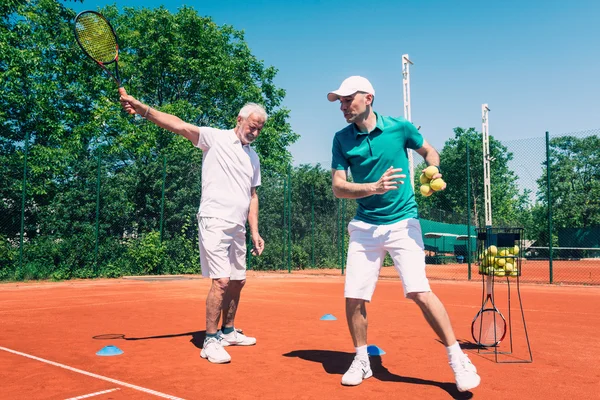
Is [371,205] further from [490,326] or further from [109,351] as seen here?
[109,351]

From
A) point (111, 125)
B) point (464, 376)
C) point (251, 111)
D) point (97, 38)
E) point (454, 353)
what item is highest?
point (111, 125)

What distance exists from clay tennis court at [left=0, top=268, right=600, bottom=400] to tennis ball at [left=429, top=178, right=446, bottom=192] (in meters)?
1.46

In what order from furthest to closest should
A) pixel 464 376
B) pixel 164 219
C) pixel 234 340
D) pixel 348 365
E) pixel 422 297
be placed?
pixel 164 219, pixel 234 340, pixel 348 365, pixel 422 297, pixel 464 376

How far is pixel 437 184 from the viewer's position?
379 centimetres

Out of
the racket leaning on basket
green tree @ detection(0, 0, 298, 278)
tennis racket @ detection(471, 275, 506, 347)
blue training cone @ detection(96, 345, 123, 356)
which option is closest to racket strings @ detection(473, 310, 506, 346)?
tennis racket @ detection(471, 275, 506, 347)

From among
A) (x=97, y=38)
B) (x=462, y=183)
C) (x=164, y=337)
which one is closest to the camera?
(x=164, y=337)

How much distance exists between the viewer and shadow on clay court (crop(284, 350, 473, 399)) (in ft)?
12.0

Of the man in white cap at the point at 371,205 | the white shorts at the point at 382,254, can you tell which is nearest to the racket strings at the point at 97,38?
the man in white cap at the point at 371,205

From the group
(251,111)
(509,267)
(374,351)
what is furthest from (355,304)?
(251,111)

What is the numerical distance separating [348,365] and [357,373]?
66 centimetres

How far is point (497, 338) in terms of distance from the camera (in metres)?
5.10

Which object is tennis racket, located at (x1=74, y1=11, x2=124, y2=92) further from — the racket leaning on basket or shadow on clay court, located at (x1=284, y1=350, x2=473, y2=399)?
shadow on clay court, located at (x1=284, y1=350, x2=473, y2=399)

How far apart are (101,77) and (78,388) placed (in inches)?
942

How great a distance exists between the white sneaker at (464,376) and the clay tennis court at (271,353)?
4.6 inches
